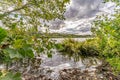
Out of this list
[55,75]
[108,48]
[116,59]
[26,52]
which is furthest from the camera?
[55,75]

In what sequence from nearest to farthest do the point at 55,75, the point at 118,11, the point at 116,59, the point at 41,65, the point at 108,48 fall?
the point at 116,59
the point at 108,48
the point at 118,11
the point at 55,75
the point at 41,65

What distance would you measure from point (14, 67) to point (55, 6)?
5772 mm

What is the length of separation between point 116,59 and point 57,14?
130 centimetres

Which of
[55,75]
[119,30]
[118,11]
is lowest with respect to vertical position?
[55,75]

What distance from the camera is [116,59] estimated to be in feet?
13.4

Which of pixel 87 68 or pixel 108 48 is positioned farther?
pixel 87 68

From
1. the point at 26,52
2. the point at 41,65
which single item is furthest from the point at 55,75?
the point at 26,52

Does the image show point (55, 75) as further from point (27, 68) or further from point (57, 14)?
point (57, 14)

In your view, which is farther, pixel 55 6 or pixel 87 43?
pixel 87 43

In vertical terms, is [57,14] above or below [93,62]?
above

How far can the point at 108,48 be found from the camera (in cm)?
439

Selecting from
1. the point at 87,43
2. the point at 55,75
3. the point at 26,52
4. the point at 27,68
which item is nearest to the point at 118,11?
the point at 26,52

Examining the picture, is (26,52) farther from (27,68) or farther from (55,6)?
(27,68)

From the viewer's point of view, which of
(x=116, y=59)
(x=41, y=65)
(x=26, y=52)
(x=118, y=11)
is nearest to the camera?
(x=26, y=52)
